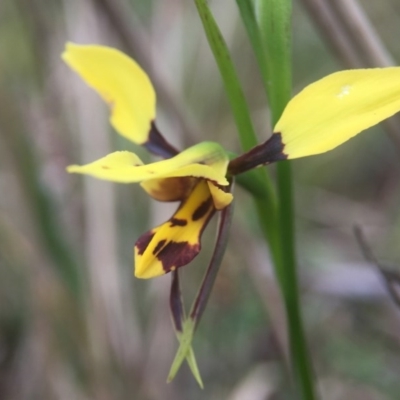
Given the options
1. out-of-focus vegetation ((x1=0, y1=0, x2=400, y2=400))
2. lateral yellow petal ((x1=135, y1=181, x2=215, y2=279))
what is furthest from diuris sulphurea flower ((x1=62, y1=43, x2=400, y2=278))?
out-of-focus vegetation ((x1=0, y1=0, x2=400, y2=400))

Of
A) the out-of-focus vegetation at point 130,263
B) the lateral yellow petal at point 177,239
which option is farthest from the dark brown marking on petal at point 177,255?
the out-of-focus vegetation at point 130,263

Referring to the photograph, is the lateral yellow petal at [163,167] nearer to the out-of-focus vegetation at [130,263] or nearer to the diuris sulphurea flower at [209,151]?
the diuris sulphurea flower at [209,151]

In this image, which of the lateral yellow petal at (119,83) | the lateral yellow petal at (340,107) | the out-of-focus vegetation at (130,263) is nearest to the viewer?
the lateral yellow petal at (340,107)

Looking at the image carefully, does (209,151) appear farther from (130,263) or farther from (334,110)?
(130,263)

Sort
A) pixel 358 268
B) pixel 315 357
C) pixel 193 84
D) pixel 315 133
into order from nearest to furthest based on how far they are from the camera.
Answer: pixel 315 133 < pixel 358 268 < pixel 315 357 < pixel 193 84

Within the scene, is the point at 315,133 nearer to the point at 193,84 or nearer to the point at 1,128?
the point at 1,128

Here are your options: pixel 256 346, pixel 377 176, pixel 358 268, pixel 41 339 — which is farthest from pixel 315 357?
pixel 377 176
